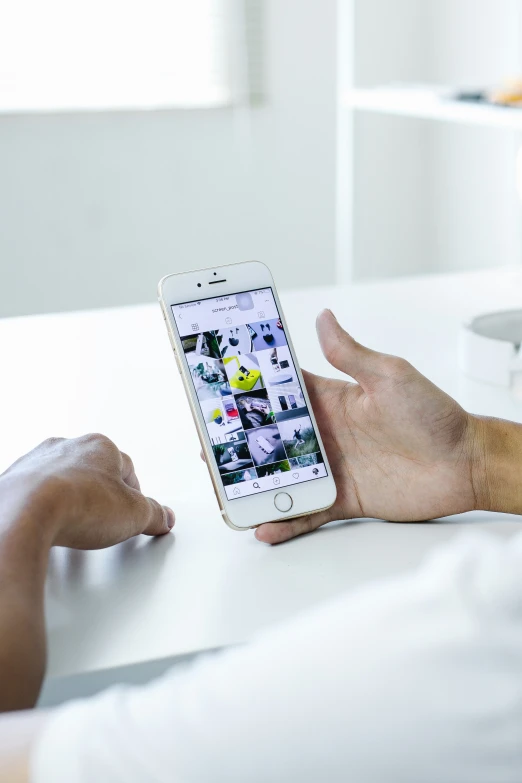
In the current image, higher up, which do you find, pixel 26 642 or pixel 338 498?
pixel 26 642

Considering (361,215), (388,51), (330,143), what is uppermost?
(388,51)

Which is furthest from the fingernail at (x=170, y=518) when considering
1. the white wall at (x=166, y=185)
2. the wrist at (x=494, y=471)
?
the white wall at (x=166, y=185)

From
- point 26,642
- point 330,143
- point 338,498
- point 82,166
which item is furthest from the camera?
point 330,143

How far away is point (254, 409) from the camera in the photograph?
696 millimetres

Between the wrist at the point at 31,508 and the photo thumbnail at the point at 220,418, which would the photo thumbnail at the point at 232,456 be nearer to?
the photo thumbnail at the point at 220,418

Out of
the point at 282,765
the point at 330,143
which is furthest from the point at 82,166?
the point at 282,765

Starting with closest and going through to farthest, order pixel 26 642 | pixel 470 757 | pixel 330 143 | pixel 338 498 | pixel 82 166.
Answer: pixel 470 757 < pixel 26 642 < pixel 338 498 < pixel 82 166 < pixel 330 143

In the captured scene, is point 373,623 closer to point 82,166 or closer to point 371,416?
point 371,416

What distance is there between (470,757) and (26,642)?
253 mm

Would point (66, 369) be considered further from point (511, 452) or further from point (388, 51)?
point (388, 51)

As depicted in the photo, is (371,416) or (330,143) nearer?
(371,416)

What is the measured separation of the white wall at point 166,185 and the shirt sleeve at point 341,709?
244 cm

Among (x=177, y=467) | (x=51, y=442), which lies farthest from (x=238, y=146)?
(x=51, y=442)

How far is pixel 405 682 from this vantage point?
0.36 metres
